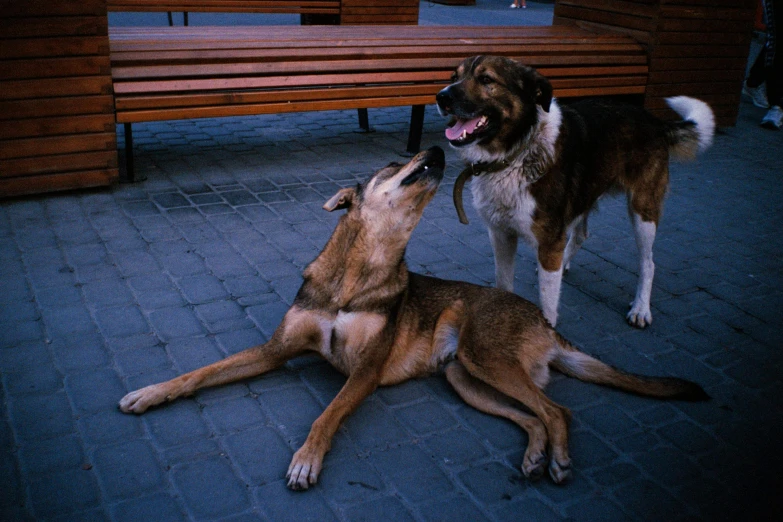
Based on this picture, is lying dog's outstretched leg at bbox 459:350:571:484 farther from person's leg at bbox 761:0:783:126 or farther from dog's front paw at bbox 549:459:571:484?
person's leg at bbox 761:0:783:126

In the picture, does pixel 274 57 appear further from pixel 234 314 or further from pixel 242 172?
pixel 234 314

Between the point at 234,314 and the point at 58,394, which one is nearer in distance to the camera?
the point at 58,394

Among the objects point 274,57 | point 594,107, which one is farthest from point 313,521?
point 274,57

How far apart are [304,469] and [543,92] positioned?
2.61m

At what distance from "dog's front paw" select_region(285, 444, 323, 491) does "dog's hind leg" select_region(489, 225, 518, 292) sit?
1.97 metres

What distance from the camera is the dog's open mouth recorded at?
4.32 metres

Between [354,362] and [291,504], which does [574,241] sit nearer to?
[354,362]

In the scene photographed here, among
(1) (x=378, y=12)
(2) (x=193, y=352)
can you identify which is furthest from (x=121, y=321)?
(1) (x=378, y=12)

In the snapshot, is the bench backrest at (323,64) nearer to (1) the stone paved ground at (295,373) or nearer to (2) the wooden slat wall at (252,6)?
(1) the stone paved ground at (295,373)

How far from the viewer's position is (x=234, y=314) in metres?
4.64

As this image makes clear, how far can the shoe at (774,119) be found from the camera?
10.0m

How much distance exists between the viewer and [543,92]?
4328 millimetres

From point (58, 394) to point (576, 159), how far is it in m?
3.30

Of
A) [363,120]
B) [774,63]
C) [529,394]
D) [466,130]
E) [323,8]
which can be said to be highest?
[323,8]
